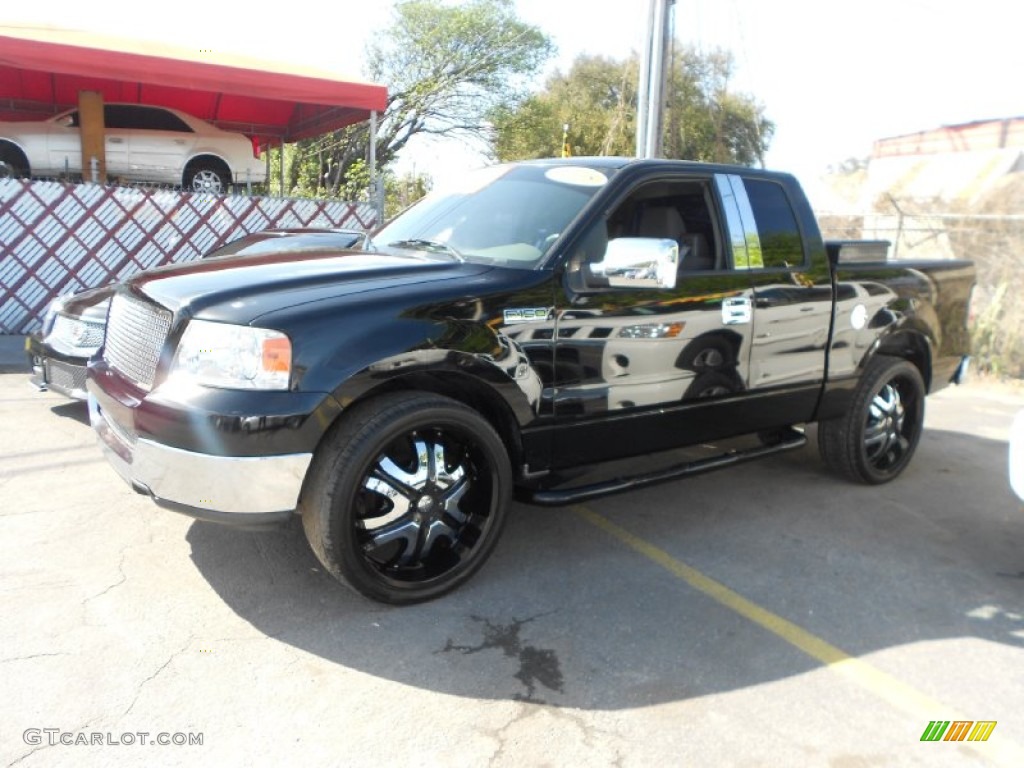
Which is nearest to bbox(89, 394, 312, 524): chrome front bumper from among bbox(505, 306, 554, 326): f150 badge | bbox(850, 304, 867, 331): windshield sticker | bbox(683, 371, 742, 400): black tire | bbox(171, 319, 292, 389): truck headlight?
bbox(171, 319, 292, 389): truck headlight

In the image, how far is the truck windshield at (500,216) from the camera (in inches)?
143

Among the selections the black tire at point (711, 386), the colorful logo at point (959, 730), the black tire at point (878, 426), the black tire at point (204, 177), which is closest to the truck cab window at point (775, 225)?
the black tire at point (711, 386)

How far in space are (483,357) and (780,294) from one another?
188 centimetres

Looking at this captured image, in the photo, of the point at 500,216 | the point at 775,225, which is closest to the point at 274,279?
the point at 500,216

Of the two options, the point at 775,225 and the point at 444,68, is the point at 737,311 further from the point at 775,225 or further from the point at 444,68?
the point at 444,68

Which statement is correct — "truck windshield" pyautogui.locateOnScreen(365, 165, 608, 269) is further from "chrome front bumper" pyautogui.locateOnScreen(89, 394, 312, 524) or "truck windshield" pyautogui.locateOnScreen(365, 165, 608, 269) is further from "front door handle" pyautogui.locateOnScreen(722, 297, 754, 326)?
"chrome front bumper" pyautogui.locateOnScreen(89, 394, 312, 524)

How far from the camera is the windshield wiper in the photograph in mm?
3702

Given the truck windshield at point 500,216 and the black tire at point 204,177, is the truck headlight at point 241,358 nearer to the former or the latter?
the truck windshield at point 500,216

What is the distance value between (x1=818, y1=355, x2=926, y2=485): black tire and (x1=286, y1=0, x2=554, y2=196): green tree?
22.8 meters

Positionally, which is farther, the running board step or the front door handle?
the front door handle

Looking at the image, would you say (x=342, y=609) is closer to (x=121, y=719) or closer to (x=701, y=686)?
(x=121, y=719)

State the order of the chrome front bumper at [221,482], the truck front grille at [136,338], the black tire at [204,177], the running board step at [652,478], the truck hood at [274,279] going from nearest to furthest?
the chrome front bumper at [221,482] < the truck hood at [274,279] < the truck front grille at [136,338] < the running board step at [652,478] < the black tire at [204,177]

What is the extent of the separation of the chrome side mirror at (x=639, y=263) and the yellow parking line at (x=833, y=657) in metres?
1.34

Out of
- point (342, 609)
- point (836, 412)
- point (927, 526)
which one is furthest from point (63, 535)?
point (927, 526)
